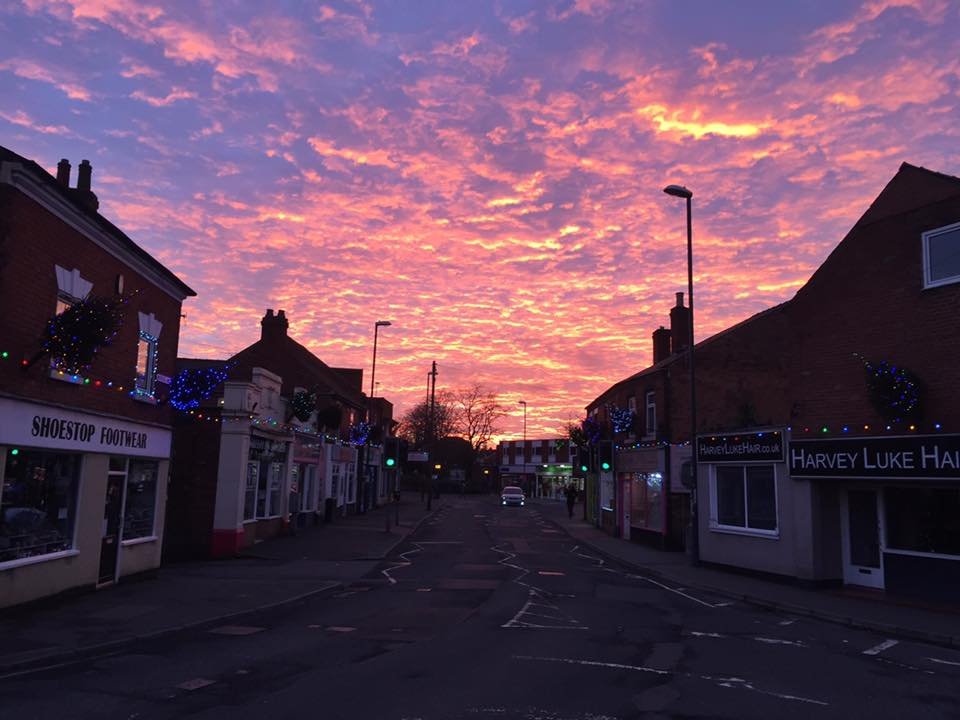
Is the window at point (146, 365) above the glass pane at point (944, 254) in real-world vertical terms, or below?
below

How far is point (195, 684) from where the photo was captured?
8219mm

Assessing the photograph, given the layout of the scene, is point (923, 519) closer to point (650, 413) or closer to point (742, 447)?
point (742, 447)

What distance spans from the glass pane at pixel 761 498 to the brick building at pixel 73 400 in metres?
15.5

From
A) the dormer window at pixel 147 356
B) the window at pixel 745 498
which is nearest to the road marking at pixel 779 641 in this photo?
the window at pixel 745 498

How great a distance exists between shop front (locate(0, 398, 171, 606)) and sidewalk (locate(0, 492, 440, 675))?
48 centimetres

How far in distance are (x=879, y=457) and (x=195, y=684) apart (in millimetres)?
14537

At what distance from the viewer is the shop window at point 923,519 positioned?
15516 millimetres

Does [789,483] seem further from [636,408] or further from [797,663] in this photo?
[636,408]

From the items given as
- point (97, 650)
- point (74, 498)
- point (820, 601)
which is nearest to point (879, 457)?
point (820, 601)

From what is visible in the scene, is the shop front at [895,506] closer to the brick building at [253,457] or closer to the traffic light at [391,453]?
the brick building at [253,457]

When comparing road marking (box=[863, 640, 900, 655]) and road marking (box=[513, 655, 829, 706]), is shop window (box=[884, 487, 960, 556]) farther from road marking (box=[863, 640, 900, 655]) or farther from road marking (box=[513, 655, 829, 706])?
road marking (box=[513, 655, 829, 706])

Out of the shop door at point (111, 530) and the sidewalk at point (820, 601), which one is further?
the shop door at point (111, 530)

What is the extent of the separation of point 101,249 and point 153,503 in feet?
21.3

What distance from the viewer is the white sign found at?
11602mm
